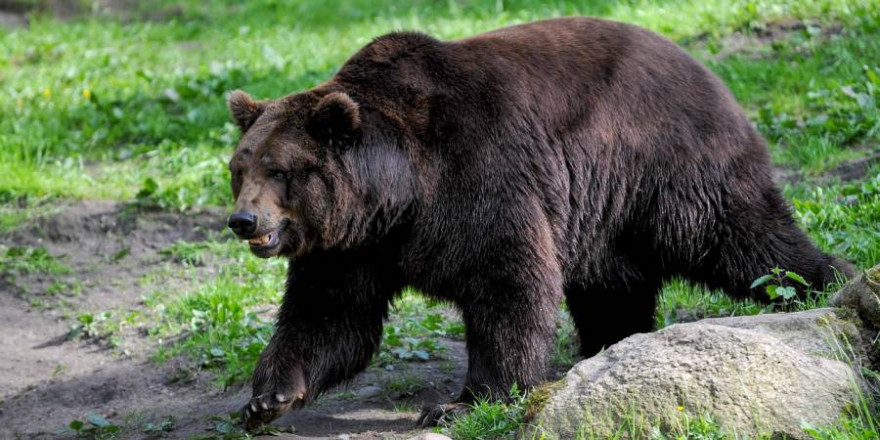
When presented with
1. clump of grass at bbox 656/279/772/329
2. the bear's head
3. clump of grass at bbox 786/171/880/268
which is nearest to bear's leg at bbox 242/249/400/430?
the bear's head

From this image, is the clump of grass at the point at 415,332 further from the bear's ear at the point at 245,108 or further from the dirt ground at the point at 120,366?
the bear's ear at the point at 245,108

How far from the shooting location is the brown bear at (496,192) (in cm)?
555

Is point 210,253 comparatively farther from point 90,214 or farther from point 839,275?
point 839,275

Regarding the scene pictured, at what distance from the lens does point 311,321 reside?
5891mm

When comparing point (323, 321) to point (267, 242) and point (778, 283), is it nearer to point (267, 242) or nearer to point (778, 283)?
point (267, 242)

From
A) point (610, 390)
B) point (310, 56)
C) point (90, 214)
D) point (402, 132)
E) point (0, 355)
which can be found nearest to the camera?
point (610, 390)

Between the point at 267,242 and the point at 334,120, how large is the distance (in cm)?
67

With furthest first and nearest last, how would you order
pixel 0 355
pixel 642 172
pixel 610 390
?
pixel 0 355, pixel 642 172, pixel 610 390

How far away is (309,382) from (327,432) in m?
0.30

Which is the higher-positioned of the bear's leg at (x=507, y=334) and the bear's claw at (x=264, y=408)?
the bear's leg at (x=507, y=334)

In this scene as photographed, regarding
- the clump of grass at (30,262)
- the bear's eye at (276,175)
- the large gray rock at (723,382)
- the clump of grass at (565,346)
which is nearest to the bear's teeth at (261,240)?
the bear's eye at (276,175)

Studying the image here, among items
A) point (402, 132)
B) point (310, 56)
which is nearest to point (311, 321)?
point (402, 132)

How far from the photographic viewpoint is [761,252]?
20.3ft

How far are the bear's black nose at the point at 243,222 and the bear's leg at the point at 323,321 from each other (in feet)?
1.94
